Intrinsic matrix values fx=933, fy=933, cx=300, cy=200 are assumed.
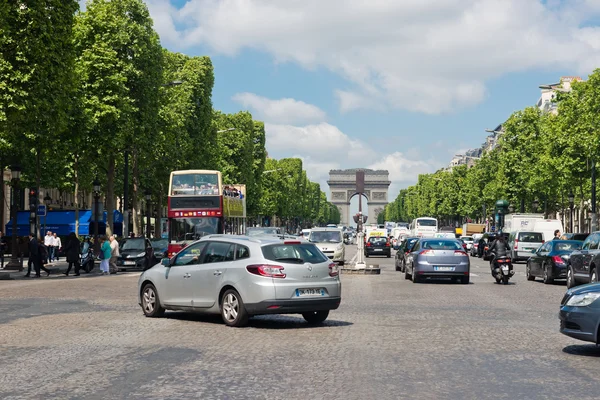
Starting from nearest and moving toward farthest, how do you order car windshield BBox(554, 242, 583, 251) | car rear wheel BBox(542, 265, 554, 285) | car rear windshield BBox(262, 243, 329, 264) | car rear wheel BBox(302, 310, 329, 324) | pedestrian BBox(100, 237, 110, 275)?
car rear windshield BBox(262, 243, 329, 264), car rear wheel BBox(302, 310, 329, 324), car rear wheel BBox(542, 265, 554, 285), car windshield BBox(554, 242, 583, 251), pedestrian BBox(100, 237, 110, 275)

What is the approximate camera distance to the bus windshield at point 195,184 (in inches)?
1567

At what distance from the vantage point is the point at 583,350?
12.1 m

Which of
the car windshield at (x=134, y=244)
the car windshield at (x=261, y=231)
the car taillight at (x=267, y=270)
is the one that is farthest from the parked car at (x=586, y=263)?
the car windshield at (x=134, y=244)

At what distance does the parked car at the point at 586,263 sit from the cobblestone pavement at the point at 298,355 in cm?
563

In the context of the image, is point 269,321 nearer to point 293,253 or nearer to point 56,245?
point 293,253

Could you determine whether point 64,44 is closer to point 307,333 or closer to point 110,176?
point 110,176

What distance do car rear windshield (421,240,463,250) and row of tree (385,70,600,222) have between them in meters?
23.8

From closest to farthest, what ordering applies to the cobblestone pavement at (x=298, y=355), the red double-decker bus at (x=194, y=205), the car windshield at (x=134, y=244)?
the cobblestone pavement at (x=298, y=355) < the red double-decker bus at (x=194, y=205) < the car windshield at (x=134, y=244)

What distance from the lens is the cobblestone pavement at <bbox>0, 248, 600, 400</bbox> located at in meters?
8.88

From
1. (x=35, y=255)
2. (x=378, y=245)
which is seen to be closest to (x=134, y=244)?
(x=35, y=255)

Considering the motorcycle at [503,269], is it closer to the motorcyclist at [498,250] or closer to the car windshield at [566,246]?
the motorcyclist at [498,250]

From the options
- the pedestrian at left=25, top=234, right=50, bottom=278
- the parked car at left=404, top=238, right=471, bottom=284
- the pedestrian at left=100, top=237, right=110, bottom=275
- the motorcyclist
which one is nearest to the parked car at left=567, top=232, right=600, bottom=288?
→ the motorcyclist

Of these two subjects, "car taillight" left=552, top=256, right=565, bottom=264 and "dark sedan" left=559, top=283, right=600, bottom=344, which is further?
"car taillight" left=552, top=256, right=565, bottom=264

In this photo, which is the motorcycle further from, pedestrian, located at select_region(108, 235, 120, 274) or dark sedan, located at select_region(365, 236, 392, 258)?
dark sedan, located at select_region(365, 236, 392, 258)
